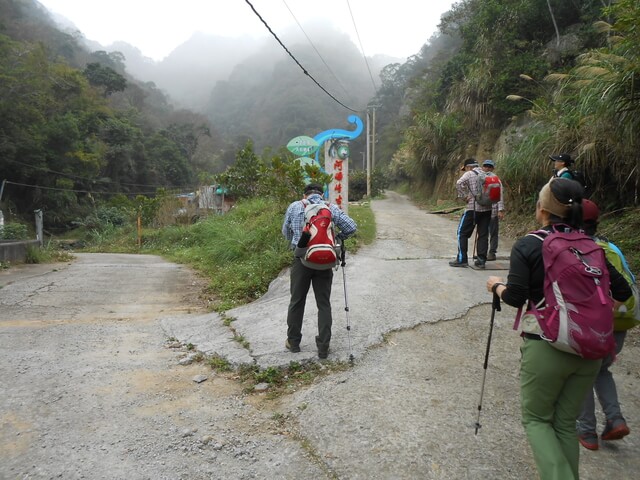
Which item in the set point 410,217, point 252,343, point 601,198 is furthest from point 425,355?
point 410,217

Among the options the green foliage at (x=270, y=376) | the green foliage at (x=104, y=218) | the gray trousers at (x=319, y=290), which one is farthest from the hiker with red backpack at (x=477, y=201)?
the green foliage at (x=104, y=218)

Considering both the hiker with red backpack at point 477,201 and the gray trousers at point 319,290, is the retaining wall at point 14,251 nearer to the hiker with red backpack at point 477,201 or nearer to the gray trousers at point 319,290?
the gray trousers at point 319,290

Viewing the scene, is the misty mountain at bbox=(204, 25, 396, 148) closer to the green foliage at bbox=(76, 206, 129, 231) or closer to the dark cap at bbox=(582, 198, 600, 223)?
the green foliage at bbox=(76, 206, 129, 231)

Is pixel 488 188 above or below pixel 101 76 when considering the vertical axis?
below

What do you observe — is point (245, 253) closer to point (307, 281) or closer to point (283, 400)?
point (307, 281)

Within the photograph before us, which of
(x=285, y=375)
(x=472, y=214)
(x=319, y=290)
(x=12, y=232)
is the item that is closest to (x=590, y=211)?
Answer: (x=319, y=290)

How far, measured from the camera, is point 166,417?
130 inches

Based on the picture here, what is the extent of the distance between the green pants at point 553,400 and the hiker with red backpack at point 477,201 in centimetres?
456

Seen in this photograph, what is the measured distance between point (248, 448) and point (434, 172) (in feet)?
60.4

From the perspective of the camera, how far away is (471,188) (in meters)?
6.37

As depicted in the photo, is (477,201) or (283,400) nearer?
(283,400)

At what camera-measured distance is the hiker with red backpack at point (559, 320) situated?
1.94 metres

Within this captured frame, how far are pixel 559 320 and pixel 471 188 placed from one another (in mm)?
4681

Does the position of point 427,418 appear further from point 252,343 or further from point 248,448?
point 252,343
